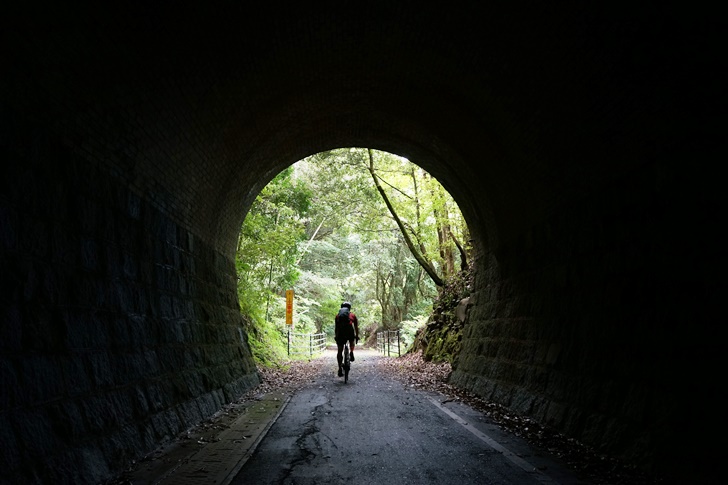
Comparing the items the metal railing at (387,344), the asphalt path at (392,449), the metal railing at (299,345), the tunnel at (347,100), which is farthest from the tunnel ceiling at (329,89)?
the metal railing at (387,344)

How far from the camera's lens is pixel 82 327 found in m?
4.11

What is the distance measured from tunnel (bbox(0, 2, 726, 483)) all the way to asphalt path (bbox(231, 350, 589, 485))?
0.82 meters

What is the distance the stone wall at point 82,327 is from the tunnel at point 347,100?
0.02 m

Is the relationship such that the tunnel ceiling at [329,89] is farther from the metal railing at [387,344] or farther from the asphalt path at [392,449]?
the metal railing at [387,344]

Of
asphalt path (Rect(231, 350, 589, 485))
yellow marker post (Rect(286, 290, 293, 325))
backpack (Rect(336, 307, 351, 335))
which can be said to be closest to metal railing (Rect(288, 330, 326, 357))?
yellow marker post (Rect(286, 290, 293, 325))

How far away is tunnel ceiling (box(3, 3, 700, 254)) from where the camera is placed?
420 centimetres

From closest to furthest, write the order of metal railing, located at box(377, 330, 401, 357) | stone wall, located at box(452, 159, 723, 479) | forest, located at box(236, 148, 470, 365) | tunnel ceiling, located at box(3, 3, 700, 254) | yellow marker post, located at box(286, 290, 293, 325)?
stone wall, located at box(452, 159, 723, 479) → tunnel ceiling, located at box(3, 3, 700, 254) → forest, located at box(236, 148, 470, 365) → yellow marker post, located at box(286, 290, 293, 325) → metal railing, located at box(377, 330, 401, 357)

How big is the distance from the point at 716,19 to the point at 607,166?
6.14ft

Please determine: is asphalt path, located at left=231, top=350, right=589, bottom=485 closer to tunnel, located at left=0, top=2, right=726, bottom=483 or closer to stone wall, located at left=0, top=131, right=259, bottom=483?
tunnel, located at left=0, top=2, right=726, bottom=483

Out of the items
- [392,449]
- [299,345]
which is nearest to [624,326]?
[392,449]

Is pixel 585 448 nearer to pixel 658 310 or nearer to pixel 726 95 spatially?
pixel 658 310

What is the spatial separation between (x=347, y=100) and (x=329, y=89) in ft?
2.10

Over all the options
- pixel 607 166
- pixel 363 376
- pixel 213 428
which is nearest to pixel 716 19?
pixel 607 166

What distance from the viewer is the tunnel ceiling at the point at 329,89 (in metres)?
4.20
